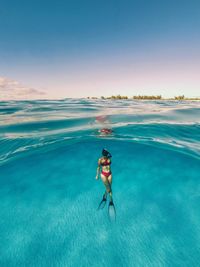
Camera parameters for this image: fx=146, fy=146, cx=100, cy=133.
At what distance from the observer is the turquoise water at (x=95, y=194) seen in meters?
5.95

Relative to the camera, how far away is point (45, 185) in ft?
35.2

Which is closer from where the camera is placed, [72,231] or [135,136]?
[72,231]

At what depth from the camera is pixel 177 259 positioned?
561 cm

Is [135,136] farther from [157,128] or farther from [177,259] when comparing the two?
[177,259]

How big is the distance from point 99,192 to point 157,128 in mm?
8198

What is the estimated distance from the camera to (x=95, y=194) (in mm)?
9984

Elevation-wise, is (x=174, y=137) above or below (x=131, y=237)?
above

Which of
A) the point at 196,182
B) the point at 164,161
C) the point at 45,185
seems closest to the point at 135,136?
the point at 164,161

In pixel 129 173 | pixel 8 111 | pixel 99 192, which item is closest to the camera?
→ pixel 99 192

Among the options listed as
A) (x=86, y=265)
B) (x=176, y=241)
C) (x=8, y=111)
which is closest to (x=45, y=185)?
(x=86, y=265)

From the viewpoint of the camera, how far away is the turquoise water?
5.95m

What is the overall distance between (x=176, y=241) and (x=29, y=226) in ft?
22.5

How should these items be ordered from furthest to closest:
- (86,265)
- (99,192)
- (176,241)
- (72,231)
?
(99,192)
(72,231)
(176,241)
(86,265)

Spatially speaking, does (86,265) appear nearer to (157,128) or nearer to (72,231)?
(72,231)
